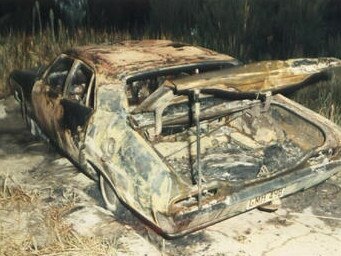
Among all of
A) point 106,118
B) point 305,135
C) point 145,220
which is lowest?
point 145,220

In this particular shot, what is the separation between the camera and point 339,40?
28.8 feet

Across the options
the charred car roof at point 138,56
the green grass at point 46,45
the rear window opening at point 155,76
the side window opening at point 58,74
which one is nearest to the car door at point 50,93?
the side window opening at point 58,74

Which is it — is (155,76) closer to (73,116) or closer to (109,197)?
(73,116)

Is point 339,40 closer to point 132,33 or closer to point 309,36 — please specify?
point 309,36

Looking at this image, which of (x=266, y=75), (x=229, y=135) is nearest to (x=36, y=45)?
(x=229, y=135)

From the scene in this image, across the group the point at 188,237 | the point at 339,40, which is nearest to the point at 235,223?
the point at 188,237

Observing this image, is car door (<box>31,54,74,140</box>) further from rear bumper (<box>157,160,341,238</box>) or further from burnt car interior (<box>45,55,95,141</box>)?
rear bumper (<box>157,160,341,238</box>)

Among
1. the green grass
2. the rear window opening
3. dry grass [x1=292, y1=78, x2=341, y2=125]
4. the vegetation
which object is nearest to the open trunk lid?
the rear window opening

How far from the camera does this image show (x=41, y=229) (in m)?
4.66

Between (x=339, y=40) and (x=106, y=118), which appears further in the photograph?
(x=339, y=40)

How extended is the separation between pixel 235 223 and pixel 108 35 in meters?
6.32

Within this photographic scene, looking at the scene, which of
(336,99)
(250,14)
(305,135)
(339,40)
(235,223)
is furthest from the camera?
(250,14)

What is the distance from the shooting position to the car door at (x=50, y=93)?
18.1 feet

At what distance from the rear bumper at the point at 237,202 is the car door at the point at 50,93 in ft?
7.44
